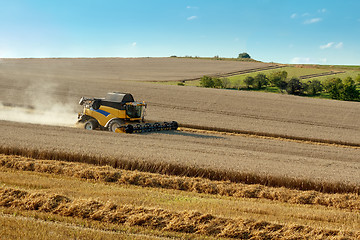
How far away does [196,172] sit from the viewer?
38.8 feet

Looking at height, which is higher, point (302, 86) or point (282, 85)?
point (282, 85)

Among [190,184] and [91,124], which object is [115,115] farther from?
[190,184]

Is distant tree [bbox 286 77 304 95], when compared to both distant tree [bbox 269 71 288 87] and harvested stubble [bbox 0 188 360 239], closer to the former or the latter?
distant tree [bbox 269 71 288 87]

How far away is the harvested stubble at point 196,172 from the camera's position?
11250 millimetres

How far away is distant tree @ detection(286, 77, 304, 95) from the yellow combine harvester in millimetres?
28933

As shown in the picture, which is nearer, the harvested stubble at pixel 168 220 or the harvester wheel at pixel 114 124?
the harvested stubble at pixel 168 220

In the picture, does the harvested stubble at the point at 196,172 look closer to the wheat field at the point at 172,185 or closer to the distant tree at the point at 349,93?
the wheat field at the point at 172,185

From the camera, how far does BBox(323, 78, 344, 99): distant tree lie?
44188 mm

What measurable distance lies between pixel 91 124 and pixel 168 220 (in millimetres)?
13704

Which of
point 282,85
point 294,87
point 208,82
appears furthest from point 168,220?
point 208,82

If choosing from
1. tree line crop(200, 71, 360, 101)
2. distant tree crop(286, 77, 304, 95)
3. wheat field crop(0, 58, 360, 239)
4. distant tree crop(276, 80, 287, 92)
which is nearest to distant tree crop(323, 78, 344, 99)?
tree line crop(200, 71, 360, 101)

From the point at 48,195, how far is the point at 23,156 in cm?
527

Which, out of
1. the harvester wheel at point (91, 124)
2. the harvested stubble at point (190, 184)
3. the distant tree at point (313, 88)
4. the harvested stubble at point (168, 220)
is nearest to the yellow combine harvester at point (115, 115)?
Result: the harvester wheel at point (91, 124)

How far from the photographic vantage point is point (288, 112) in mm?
32281
